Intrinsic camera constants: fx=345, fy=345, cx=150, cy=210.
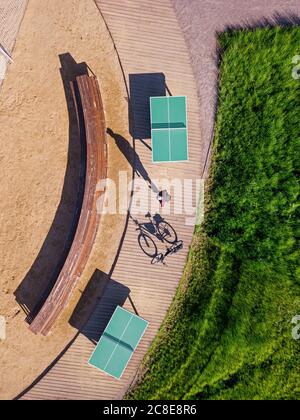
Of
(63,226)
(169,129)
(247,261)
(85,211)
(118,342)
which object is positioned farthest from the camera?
(63,226)

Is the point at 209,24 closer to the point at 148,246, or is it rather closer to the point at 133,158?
the point at 133,158

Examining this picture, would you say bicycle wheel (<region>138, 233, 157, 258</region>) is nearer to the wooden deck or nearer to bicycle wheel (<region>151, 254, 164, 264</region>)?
bicycle wheel (<region>151, 254, 164, 264</region>)

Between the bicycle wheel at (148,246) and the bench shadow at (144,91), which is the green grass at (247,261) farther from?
the bench shadow at (144,91)

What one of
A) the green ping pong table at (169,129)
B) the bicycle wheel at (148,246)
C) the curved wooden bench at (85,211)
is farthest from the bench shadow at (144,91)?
the bicycle wheel at (148,246)

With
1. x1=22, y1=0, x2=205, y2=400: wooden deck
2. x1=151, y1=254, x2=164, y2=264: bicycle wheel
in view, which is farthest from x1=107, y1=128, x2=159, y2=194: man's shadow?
x1=151, y1=254, x2=164, y2=264: bicycle wheel

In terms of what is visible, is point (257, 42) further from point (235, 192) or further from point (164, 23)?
point (235, 192)

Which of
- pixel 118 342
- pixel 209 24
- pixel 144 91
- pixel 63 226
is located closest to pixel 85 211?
pixel 63 226
